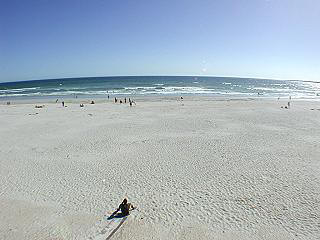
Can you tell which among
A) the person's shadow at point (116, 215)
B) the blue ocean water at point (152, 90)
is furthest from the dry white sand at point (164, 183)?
the blue ocean water at point (152, 90)

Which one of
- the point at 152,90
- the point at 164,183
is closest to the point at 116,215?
the point at 164,183

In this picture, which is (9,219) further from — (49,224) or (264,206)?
(264,206)

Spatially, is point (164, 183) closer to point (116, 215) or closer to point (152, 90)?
point (116, 215)

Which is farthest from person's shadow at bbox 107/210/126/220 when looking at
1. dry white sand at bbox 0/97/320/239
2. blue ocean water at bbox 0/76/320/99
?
blue ocean water at bbox 0/76/320/99

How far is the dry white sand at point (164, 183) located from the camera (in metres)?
7.02

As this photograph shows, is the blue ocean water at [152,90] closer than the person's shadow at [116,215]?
No

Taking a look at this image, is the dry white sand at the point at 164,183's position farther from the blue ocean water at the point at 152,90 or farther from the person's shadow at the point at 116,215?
the blue ocean water at the point at 152,90

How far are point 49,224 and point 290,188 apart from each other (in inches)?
305

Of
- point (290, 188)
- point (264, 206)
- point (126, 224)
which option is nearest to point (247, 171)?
point (290, 188)

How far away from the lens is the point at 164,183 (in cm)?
952

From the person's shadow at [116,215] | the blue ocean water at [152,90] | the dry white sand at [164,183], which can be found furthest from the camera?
the blue ocean water at [152,90]

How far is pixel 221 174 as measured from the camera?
33.6ft

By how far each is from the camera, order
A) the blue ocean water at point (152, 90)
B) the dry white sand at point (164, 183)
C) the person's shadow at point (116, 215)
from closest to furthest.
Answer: the dry white sand at point (164, 183) < the person's shadow at point (116, 215) < the blue ocean water at point (152, 90)

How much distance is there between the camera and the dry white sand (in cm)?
702
